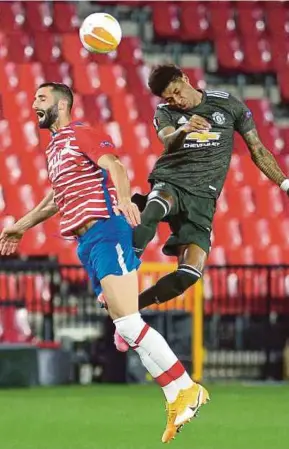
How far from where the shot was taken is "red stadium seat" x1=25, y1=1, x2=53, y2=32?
675 inches

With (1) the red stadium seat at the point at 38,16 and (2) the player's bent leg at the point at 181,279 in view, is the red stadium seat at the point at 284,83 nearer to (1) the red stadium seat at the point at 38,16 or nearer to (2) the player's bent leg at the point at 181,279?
(1) the red stadium seat at the point at 38,16

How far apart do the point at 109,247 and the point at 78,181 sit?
15.6 inches

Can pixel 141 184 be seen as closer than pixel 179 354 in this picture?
No

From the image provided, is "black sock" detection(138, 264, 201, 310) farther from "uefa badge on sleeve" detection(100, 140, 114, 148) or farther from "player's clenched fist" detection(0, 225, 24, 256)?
"uefa badge on sleeve" detection(100, 140, 114, 148)

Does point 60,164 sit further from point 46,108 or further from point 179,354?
point 179,354

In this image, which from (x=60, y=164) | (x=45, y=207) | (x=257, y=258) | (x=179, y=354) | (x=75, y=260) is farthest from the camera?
(x=257, y=258)

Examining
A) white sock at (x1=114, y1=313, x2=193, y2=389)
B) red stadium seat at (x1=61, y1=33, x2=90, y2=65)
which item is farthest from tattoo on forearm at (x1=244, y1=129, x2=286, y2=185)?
red stadium seat at (x1=61, y1=33, x2=90, y2=65)

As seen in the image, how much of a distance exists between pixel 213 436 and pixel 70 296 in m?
4.79

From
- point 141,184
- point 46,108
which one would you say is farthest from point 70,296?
point 46,108

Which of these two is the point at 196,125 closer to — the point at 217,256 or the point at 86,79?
the point at 217,256

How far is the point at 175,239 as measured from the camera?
8.57m

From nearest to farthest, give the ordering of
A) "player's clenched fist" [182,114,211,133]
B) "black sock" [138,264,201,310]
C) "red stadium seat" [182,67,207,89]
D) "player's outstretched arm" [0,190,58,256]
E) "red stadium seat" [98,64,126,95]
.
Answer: "player's clenched fist" [182,114,211,133], "player's outstretched arm" [0,190,58,256], "black sock" [138,264,201,310], "red stadium seat" [98,64,126,95], "red stadium seat" [182,67,207,89]

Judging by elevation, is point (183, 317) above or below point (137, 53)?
below

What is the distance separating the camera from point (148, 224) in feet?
26.4
